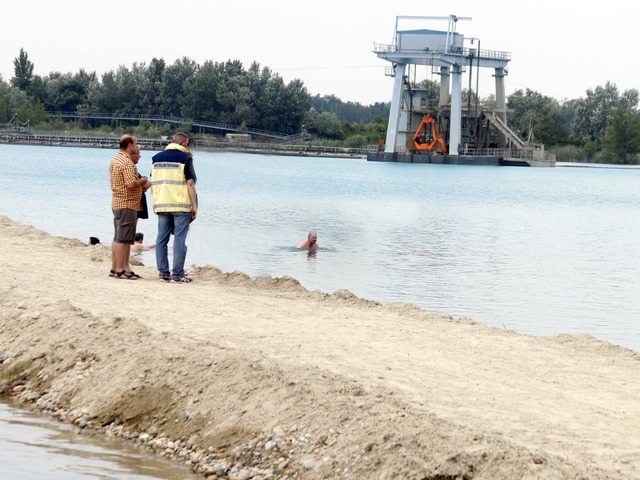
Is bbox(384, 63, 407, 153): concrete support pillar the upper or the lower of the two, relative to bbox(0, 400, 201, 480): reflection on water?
upper

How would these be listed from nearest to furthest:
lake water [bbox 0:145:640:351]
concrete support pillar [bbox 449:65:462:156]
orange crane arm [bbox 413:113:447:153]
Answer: lake water [bbox 0:145:640:351] → concrete support pillar [bbox 449:65:462:156] → orange crane arm [bbox 413:113:447:153]

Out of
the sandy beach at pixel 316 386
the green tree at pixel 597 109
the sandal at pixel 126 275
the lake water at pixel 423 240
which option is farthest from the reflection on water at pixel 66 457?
the green tree at pixel 597 109

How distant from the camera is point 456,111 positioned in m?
106

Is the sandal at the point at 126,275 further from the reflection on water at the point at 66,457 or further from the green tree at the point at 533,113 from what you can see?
the green tree at the point at 533,113

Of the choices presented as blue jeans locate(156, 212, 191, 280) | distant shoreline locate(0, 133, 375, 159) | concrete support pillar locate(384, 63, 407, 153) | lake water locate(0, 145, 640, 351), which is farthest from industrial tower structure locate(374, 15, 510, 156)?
blue jeans locate(156, 212, 191, 280)

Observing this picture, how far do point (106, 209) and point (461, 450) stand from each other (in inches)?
1219

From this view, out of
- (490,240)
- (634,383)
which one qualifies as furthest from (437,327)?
(490,240)

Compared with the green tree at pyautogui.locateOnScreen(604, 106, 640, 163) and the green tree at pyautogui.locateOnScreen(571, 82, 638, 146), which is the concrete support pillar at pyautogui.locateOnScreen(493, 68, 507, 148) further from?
the green tree at pyautogui.locateOnScreen(571, 82, 638, 146)

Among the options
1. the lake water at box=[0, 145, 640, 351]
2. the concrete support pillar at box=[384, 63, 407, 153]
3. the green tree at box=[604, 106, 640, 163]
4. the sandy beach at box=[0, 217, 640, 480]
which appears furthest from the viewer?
the green tree at box=[604, 106, 640, 163]

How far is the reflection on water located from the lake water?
7.80 meters

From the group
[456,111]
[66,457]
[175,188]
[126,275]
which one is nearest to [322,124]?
[456,111]

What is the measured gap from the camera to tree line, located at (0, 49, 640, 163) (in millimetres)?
129750

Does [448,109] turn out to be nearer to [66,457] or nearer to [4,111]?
[4,111]

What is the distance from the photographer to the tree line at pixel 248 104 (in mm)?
129750
